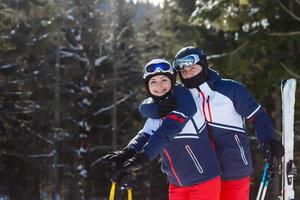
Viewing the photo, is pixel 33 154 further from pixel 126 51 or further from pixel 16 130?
pixel 126 51

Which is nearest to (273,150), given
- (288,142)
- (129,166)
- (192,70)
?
(288,142)

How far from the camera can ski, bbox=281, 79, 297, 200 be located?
4.33 metres

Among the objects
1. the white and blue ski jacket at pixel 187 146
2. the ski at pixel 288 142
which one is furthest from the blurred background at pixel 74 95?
the white and blue ski jacket at pixel 187 146

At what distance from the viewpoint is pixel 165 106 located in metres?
3.62

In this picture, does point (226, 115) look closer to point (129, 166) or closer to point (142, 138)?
point (142, 138)

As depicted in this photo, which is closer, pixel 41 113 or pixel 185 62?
pixel 185 62

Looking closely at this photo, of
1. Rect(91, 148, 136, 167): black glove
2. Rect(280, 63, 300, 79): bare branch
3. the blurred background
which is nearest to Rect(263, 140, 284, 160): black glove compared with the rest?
Rect(91, 148, 136, 167): black glove

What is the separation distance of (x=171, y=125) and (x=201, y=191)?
0.54 meters

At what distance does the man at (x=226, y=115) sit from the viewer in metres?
3.84

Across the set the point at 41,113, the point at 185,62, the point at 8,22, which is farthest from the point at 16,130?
the point at 185,62

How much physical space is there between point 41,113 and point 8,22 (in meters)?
7.31

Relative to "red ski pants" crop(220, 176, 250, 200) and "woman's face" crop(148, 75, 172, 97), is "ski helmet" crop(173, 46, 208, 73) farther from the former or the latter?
"red ski pants" crop(220, 176, 250, 200)

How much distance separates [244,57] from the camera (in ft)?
38.4

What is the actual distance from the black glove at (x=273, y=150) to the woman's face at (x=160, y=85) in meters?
0.87
